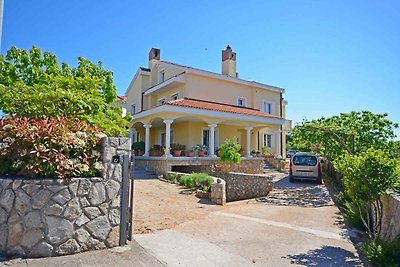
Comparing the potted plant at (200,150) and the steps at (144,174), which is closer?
the steps at (144,174)

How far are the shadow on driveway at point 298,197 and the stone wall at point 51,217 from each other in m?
8.25

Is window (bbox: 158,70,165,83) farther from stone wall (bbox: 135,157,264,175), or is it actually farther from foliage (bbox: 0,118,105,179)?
foliage (bbox: 0,118,105,179)

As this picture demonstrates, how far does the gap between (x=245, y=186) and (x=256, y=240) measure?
6.67 meters

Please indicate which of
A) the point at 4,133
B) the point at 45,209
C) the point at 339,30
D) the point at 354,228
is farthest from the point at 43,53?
the point at 354,228

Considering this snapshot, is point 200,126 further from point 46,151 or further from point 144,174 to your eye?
point 46,151

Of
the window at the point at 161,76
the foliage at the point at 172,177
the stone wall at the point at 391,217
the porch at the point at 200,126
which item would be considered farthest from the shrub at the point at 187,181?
the window at the point at 161,76

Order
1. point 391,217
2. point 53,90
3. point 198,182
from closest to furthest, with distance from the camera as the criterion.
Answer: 1. point 391,217
2. point 53,90
3. point 198,182

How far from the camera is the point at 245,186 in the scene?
12750 millimetres

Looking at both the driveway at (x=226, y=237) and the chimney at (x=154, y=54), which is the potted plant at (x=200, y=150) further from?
the chimney at (x=154, y=54)

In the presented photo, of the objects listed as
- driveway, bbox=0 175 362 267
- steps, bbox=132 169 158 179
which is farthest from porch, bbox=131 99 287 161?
driveway, bbox=0 175 362 267

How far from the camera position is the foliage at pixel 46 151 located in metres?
4.87

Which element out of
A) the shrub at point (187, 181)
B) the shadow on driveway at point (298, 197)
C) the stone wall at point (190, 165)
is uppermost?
the stone wall at point (190, 165)

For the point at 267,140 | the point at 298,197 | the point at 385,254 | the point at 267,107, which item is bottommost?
the point at 298,197

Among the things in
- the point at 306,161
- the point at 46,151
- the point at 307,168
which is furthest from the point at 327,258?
the point at 306,161
